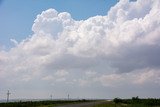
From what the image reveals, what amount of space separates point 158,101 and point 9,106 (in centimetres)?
3596

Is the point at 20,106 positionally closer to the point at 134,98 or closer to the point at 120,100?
the point at 120,100

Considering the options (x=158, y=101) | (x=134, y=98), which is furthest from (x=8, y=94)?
(x=158, y=101)

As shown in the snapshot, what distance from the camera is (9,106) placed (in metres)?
87.8

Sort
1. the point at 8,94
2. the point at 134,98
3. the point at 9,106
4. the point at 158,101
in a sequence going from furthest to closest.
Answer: the point at 8,94 < the point at 134,98 < the point at 158,101 < the point at 9,106

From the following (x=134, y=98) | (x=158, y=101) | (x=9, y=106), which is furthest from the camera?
(x=134, y=98)

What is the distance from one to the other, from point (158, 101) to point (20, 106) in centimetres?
3350

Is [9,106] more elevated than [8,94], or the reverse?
[8,94]

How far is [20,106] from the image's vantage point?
3489 inches

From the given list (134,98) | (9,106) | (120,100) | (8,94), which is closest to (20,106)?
(9,106)

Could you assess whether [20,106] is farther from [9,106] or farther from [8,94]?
[8,94]

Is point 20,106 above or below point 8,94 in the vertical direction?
below

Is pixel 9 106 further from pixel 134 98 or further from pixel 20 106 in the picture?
pixel 134 98

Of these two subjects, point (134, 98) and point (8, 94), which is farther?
point (8, 94)

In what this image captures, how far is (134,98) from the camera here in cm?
10606
